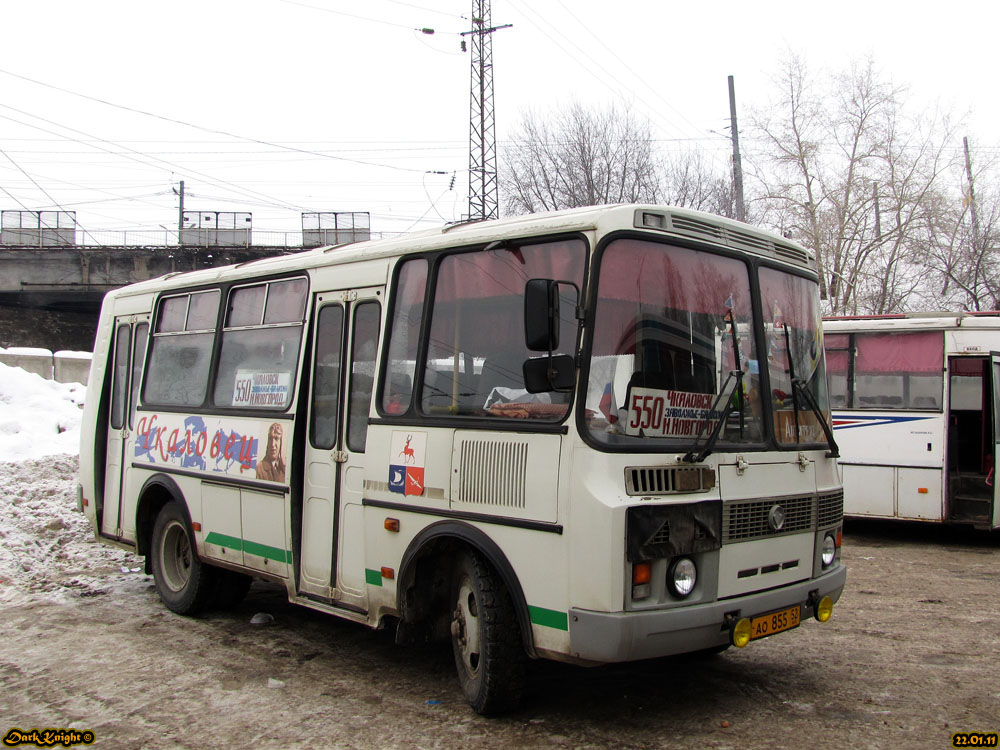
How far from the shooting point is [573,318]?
4.84 m

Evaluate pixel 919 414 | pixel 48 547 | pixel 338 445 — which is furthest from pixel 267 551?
pixel 919 414

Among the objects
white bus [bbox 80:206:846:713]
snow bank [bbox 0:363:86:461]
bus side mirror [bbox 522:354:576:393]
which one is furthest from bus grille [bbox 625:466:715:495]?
snow bank [bbox 0:363:86:461]

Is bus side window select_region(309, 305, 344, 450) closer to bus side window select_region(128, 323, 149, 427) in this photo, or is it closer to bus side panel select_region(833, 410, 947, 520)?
bus side window select_region(128, 323, 149, 427)

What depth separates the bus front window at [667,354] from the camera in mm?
4766

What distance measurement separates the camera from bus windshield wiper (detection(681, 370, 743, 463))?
484 cm

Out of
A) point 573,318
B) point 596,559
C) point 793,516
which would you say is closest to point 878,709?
point 793,516

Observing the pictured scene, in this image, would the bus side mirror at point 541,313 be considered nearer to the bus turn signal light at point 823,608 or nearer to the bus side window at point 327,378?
the bus side window at point 327,378

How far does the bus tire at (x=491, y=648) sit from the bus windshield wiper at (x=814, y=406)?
2245 mm

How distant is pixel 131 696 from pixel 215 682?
1.75 ft

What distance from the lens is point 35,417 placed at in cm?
1433

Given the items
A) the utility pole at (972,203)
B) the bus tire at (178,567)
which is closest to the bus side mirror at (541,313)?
the bus tire at (178,567)

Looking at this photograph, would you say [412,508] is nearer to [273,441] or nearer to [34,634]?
[273,441]

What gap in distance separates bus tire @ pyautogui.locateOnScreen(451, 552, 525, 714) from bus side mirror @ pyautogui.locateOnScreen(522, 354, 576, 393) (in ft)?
3.82

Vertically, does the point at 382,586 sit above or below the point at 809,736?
above
